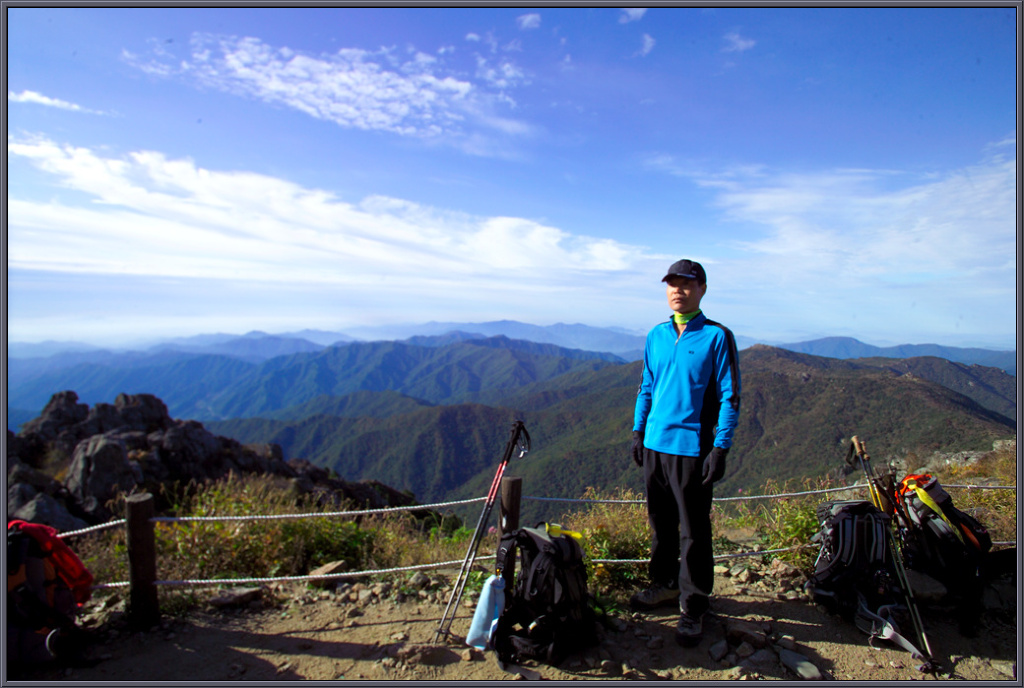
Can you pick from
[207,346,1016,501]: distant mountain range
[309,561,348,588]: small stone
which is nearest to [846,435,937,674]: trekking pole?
[207,346,1016,501]: distant mountain range

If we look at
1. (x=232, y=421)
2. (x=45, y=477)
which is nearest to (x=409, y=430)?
(x=232, y=421)

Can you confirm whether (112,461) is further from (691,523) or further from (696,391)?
(696,391)

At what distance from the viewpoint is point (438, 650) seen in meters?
3.29

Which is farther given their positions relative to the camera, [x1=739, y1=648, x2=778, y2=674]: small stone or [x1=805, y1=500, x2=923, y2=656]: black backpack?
[x1=805, y1=500, x2=923, y2=656]: black backpack

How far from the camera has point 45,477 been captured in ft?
36.7

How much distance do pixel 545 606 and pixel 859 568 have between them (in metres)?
2.26

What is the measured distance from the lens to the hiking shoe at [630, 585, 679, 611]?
3680 millimetres

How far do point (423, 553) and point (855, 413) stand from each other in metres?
29.4

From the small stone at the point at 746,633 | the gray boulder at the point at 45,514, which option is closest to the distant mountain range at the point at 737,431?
the small stone at the point at 746,633

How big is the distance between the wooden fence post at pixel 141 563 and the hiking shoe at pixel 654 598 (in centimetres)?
351

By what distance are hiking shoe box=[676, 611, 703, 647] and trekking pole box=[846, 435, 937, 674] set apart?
4.40 feet

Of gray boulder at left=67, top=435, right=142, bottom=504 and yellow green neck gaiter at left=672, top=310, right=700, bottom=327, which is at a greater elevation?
yellow green neck gaiter at left=672, top=310, right=700, bottom=327

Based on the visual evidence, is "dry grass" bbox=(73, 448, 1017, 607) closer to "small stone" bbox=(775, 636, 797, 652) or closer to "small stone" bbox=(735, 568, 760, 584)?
"small stone" bbox=(735, 568, 760, 584)

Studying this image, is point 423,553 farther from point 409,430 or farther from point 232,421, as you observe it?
point 232,421
